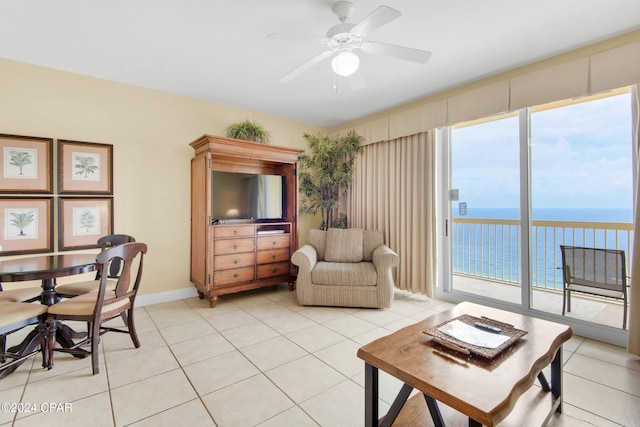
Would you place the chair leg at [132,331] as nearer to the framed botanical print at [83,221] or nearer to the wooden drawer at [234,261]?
the wooden drawer at [234,261]

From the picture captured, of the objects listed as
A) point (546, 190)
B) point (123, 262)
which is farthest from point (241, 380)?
point (546, 190)

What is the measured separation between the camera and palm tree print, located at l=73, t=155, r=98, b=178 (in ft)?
9.84

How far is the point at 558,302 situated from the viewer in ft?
10.4

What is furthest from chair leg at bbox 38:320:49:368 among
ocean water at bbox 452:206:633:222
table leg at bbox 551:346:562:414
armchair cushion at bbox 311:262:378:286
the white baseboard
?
ocean water at bbox 452:206:633:222

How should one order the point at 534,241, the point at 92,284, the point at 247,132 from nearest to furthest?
1. the point at 92,284
2. the point at 534,241
3. the point at 247,132

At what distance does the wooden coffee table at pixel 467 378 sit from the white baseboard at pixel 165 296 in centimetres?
299

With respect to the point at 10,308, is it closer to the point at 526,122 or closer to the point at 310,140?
the point at 310,140

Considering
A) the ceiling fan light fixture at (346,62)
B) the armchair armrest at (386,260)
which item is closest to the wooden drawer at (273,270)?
the armchair armrest at (386,260)

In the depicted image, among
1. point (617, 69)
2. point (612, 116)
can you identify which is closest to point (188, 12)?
point (617, 69)

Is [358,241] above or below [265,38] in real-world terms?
below

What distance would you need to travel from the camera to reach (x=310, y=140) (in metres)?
4.36

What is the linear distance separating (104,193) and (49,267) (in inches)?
53.9

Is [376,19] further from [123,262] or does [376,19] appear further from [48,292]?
[48,292]

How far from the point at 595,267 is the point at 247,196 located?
12.3ft
